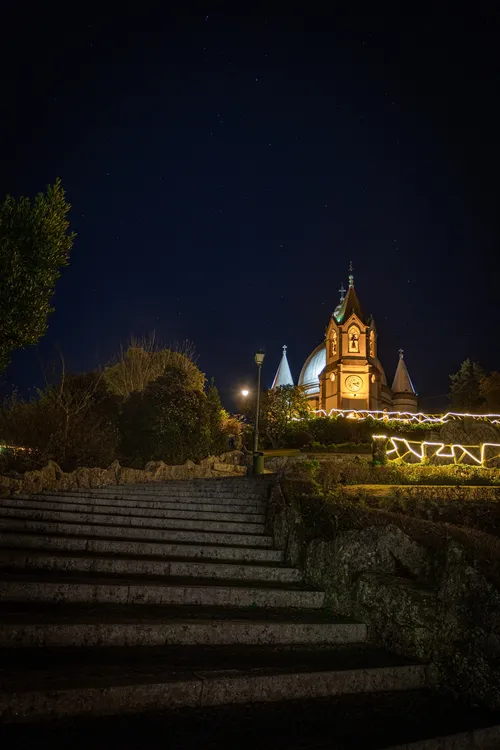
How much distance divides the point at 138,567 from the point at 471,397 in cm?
6185

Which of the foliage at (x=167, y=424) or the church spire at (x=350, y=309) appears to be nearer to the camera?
the foliage at (x=167, y=424)

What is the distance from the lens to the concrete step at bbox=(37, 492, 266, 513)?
829cm

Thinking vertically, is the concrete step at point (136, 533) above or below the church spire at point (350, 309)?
below

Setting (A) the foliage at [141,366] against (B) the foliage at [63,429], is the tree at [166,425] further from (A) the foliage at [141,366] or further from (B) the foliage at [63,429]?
(A) the foliage at [141,366]

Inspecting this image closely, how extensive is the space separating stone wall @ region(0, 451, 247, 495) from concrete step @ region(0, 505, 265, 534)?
225 cm

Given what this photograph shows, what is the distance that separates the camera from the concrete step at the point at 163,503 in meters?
8.29

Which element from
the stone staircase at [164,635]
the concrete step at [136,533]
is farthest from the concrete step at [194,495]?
the stone staircase at [164,635]

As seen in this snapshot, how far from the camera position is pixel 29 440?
1540 cm

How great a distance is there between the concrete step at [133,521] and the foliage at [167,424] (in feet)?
37.2

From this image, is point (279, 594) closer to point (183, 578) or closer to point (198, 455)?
point (183, 578)

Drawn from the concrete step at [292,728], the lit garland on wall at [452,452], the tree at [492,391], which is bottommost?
the concrete step at [292,728]

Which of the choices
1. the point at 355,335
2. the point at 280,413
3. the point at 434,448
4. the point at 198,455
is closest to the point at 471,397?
the point at 355,335

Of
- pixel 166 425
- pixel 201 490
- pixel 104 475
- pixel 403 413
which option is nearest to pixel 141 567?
pixel 201 490

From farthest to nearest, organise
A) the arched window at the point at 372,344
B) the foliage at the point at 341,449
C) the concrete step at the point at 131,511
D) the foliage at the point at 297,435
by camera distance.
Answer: the arched window at the point at 372,344
the foliage at the point at 297,435
the foliage at the point at 341,449
the concrete step at the point at 131,511
